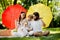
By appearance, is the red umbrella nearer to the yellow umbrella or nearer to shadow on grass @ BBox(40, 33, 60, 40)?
the yellow umbrella

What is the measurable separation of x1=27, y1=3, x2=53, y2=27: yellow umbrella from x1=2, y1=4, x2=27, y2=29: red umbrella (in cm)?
5

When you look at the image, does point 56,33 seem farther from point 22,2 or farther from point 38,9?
point 22,2

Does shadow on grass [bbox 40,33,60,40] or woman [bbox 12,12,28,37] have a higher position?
woman [bbox 12,12,28,37]

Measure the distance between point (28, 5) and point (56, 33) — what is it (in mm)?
280

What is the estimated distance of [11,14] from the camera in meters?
1.35

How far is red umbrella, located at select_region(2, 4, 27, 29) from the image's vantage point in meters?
1.34

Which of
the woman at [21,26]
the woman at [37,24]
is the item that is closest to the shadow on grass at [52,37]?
the woman at [37,24]

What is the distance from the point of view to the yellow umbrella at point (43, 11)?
1.36 metres

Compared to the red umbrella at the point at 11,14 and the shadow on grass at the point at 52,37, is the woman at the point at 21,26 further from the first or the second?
the shadow on grass at the point at 52,37

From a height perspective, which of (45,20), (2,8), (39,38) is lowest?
(39,38)

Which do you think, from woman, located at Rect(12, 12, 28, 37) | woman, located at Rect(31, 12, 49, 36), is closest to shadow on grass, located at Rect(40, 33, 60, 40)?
woman, located at Rect(31, 12, 49, 36)

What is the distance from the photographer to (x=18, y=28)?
135 centimetres

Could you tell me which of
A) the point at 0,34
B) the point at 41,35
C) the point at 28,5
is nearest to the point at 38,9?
the point at 28,5

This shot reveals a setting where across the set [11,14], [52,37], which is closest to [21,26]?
[11,14]
